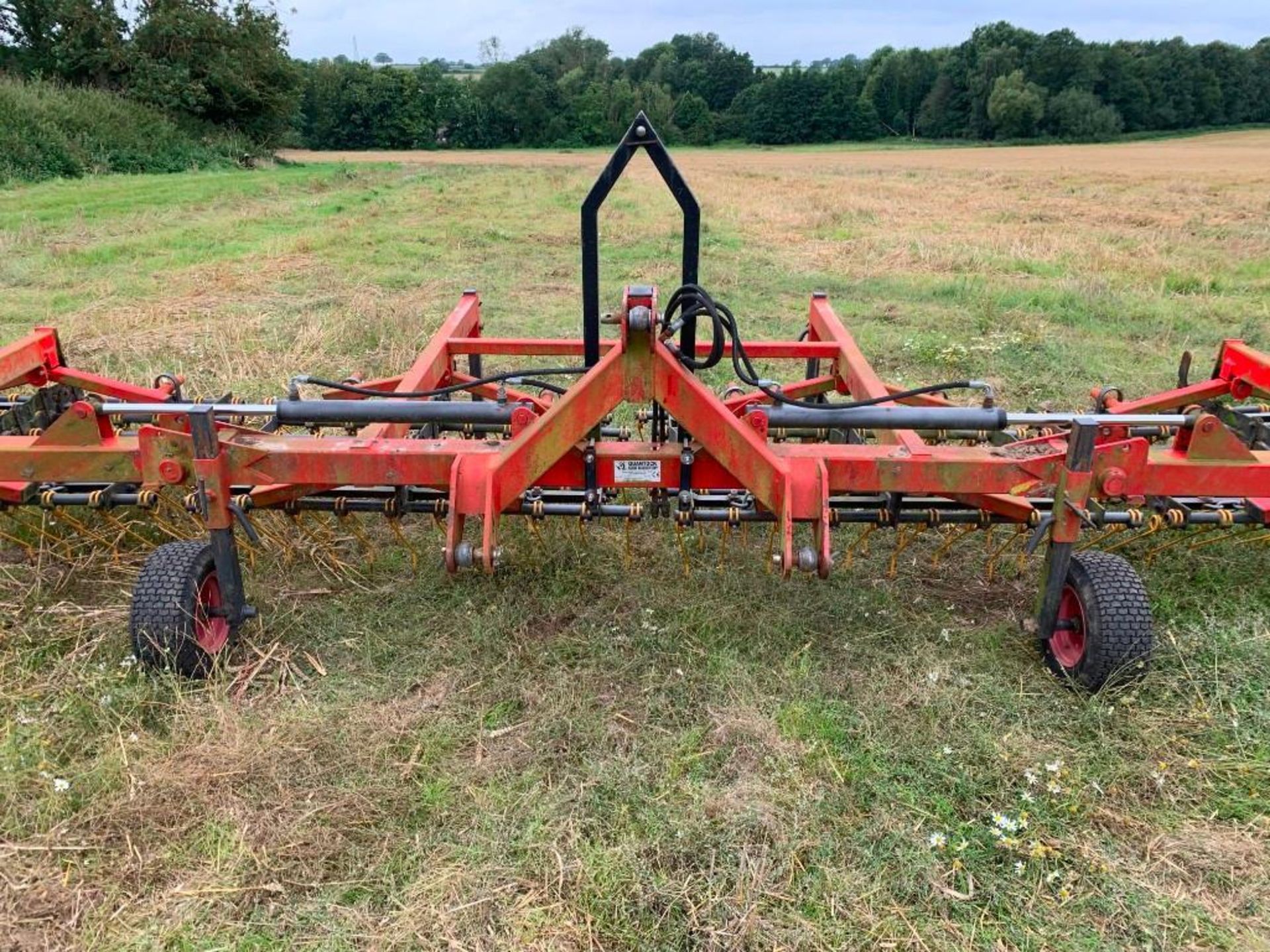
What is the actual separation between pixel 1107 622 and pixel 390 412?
104 inches

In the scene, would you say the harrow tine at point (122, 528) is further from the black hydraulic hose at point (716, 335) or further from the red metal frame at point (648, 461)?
the black hydraulic hose at point (716, 335)

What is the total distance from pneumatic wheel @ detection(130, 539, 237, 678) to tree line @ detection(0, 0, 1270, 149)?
36.0 meters

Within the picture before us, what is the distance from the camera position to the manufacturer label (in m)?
3.26

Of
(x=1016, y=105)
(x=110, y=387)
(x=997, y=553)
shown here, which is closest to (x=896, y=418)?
(x=997, y=553)

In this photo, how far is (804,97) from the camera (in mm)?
75750

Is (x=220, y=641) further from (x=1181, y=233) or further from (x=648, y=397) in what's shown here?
(x=1181, y=233)

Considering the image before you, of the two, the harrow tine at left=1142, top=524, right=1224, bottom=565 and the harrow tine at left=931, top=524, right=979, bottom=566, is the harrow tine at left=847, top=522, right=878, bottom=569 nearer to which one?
the harrow tine at left=931, top=524, right=979, bottom=566

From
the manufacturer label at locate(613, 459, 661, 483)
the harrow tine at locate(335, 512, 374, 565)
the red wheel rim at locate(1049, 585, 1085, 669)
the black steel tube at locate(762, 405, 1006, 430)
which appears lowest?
the red wheel rim at locate(1049, 585, 1085, 669)

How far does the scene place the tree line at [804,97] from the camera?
6297 centimetres

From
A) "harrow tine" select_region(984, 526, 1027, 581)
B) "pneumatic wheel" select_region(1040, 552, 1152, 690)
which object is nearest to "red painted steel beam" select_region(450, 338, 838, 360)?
"harrow tine" select_region(984, 526, 1027, 581)

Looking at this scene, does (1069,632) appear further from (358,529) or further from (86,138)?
(86,138)

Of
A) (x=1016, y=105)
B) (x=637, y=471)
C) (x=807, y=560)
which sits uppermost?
(x=1016, y=105)

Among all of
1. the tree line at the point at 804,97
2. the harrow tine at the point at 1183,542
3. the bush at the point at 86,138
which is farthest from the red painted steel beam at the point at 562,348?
the tree line at the point at 804,97

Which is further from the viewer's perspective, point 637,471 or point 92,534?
point 92,534
